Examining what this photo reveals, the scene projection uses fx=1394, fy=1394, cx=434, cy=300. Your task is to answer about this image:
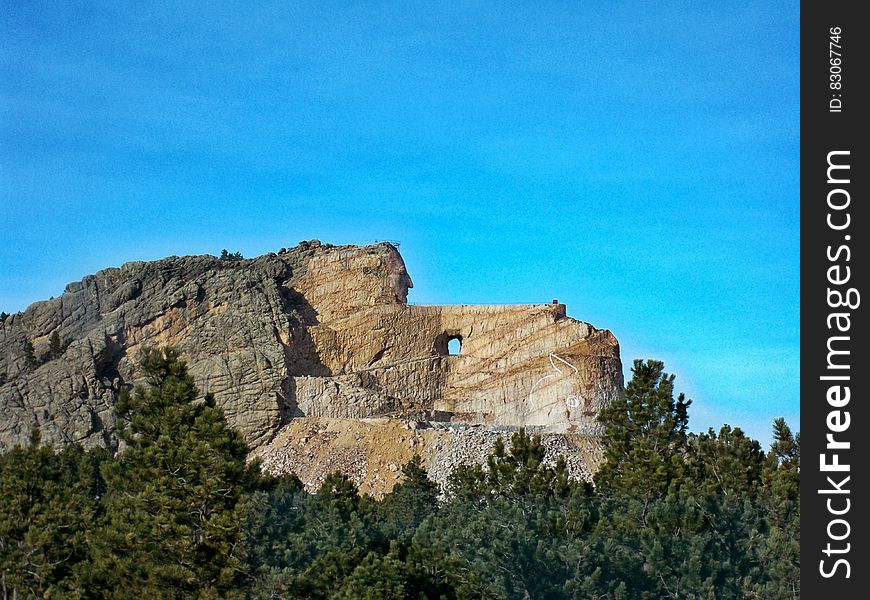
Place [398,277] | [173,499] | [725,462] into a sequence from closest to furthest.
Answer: [173,499], [725,462], [398,277]

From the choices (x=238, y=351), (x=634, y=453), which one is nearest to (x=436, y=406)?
(x=238, y=351)

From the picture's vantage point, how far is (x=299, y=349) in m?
85.6

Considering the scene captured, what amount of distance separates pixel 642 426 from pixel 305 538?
52.9 ft

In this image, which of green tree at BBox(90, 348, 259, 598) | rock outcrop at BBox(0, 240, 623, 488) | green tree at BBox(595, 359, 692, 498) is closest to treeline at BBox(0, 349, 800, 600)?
green tree at BBox(90, 348, 259, 598)

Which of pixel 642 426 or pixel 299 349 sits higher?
pixel 299 349

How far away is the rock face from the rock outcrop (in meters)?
0.09

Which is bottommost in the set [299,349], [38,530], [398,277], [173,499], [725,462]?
[38,530]

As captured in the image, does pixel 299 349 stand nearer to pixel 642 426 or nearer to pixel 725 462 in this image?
pixel 642 426

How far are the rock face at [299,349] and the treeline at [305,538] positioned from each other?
37.3m

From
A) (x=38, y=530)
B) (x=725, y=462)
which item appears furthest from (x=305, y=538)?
(x=725, y=462)

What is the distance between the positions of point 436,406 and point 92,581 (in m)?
48.8

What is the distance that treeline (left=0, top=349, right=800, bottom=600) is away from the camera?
110ft

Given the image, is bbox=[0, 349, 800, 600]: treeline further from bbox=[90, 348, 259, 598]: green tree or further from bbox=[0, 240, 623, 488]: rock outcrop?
bbox=[0, 240, 623, 488]: rock outcrop

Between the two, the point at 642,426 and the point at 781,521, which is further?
the point at 642,426
